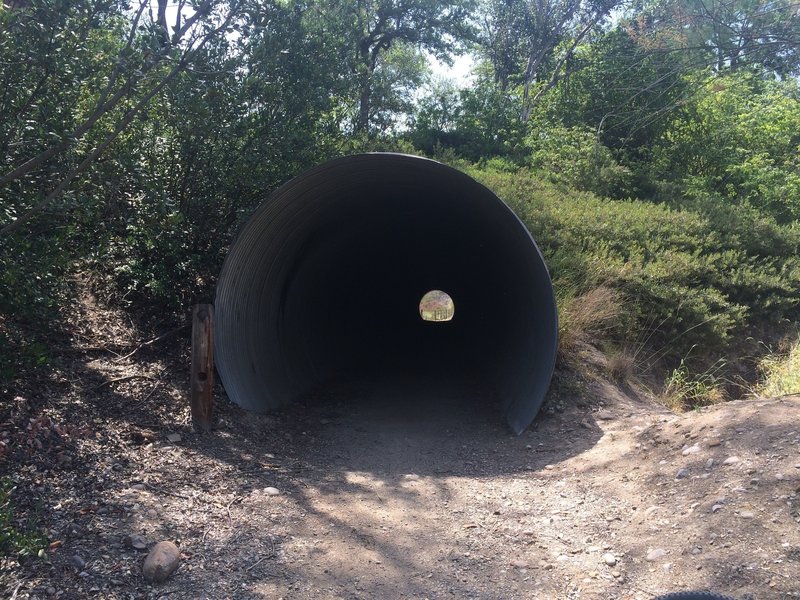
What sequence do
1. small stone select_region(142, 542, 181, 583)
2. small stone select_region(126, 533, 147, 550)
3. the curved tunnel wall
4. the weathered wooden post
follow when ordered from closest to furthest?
small stone select_region(142, 542, 181, 583) → small stone select_region(126, 533, 147, 550) → the weathered wooden post → the curved tunnel wall

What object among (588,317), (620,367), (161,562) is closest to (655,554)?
(161,562)

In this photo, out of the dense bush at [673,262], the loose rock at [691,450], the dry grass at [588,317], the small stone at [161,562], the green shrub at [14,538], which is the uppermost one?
the dense bush at [673,262]

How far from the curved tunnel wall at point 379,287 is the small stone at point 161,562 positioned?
2.71 meters

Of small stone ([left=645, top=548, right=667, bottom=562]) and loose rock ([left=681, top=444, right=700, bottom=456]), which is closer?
small stone ([left=645, top=548, right=667, bottom=562])

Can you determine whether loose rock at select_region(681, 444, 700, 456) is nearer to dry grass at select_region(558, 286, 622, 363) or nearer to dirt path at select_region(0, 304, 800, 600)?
dirt path at select_region(0, 304, 800, 600)

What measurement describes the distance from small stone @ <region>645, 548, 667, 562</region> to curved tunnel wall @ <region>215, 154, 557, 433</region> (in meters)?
2.82

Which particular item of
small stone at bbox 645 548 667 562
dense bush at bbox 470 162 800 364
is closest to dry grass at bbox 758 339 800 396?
dense bush at bbox 470 162 800 364

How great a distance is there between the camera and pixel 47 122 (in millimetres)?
5094

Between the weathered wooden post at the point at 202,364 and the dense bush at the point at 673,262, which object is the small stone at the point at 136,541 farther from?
the dense bush at the point at 673,262

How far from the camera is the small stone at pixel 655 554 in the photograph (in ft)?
13.7

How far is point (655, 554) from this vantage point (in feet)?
13.8

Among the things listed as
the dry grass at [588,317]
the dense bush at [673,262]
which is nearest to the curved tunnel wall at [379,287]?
the dry grass at [588,317]

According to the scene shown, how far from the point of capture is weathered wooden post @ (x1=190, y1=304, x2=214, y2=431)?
645cm

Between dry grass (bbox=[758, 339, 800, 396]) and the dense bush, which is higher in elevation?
the dense bush
